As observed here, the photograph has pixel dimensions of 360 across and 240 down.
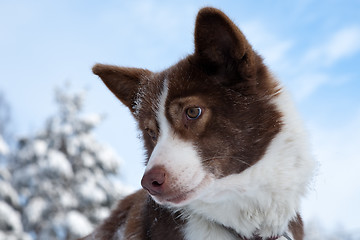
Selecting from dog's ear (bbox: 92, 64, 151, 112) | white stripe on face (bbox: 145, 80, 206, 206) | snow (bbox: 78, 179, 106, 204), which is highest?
dog's ear (bbox: 92, 64, 151, 112)

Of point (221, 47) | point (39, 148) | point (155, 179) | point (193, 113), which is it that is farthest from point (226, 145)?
point (39, 148)

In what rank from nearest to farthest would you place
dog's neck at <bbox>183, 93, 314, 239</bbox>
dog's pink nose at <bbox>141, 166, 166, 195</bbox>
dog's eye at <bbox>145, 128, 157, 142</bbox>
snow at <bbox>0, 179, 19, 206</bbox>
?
dog's pink nose at <bbox>141, 166, 166, 195</bbox>, dog's neck at <bbox>183, 93, 314, 239</bbox>, dog's eye at <bbox>145, 128, 157, 142</bbox>, snow at <bbox>0, 179, 19, 206</bbox>

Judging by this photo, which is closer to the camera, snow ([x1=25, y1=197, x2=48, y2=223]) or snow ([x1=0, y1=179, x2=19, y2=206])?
snow ([x1=25, y1=197, x2=48, y2=223])

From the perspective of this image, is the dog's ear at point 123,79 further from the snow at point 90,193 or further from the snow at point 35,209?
the snow at point 35,209

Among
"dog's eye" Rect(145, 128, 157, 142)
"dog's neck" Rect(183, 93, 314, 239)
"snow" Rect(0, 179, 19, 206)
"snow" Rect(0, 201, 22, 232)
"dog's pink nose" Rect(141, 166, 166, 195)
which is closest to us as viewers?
"dog's pink nose" Rect(141, 166, 166, 195)

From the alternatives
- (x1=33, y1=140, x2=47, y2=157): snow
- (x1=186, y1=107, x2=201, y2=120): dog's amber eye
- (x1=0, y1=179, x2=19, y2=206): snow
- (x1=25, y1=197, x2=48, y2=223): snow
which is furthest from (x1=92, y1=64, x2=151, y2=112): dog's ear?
(x1=0, y1=179, x2=19, y2=206): snow

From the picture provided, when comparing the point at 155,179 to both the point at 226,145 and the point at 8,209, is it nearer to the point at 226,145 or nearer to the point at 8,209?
the point at 226,145

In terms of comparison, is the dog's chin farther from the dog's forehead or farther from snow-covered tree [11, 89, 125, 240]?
snow-covered tree [11, 89, 125, 240]
